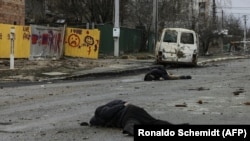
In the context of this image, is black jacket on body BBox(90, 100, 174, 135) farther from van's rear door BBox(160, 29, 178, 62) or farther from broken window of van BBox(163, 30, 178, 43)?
broken window of van BBox(163, 30, 178, 43)

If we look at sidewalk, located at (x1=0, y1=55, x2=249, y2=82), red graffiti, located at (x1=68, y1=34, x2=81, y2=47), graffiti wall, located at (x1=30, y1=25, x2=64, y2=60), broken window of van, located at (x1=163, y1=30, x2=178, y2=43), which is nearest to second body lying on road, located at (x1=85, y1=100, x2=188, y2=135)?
sidewalk, located at (x1=0, y1=55, x2=249, y2=82)

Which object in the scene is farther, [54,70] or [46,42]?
[46,42]

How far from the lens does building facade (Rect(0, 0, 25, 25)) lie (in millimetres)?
33469

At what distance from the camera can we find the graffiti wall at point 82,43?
98.5 ft

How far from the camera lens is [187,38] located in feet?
90.9

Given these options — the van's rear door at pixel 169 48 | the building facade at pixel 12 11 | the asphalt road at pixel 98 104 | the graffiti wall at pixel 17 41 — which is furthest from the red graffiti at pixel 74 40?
the asphalt road at pixel 98 104

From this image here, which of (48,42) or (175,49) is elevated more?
(48,42)

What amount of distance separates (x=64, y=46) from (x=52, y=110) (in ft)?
64.6

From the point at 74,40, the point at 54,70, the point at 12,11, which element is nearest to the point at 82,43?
the point at 74,40

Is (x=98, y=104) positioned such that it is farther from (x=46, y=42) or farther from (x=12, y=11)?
(x=12, y=11)

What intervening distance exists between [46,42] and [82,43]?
8.32 feet

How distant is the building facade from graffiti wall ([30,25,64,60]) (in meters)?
5.74

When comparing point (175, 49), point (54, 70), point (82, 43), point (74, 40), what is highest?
point (74, 40)

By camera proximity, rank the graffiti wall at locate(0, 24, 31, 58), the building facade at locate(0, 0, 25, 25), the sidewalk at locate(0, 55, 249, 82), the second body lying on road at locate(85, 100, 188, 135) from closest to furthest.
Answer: the second body lying on road at locate(85, 100, 188, 135) < the sidewalk at locate(0, 55, 249, 82) < the graffiti wall at locate(0, 24, 31, 58) < the building facade at locate(0, 0, 25, 25)
